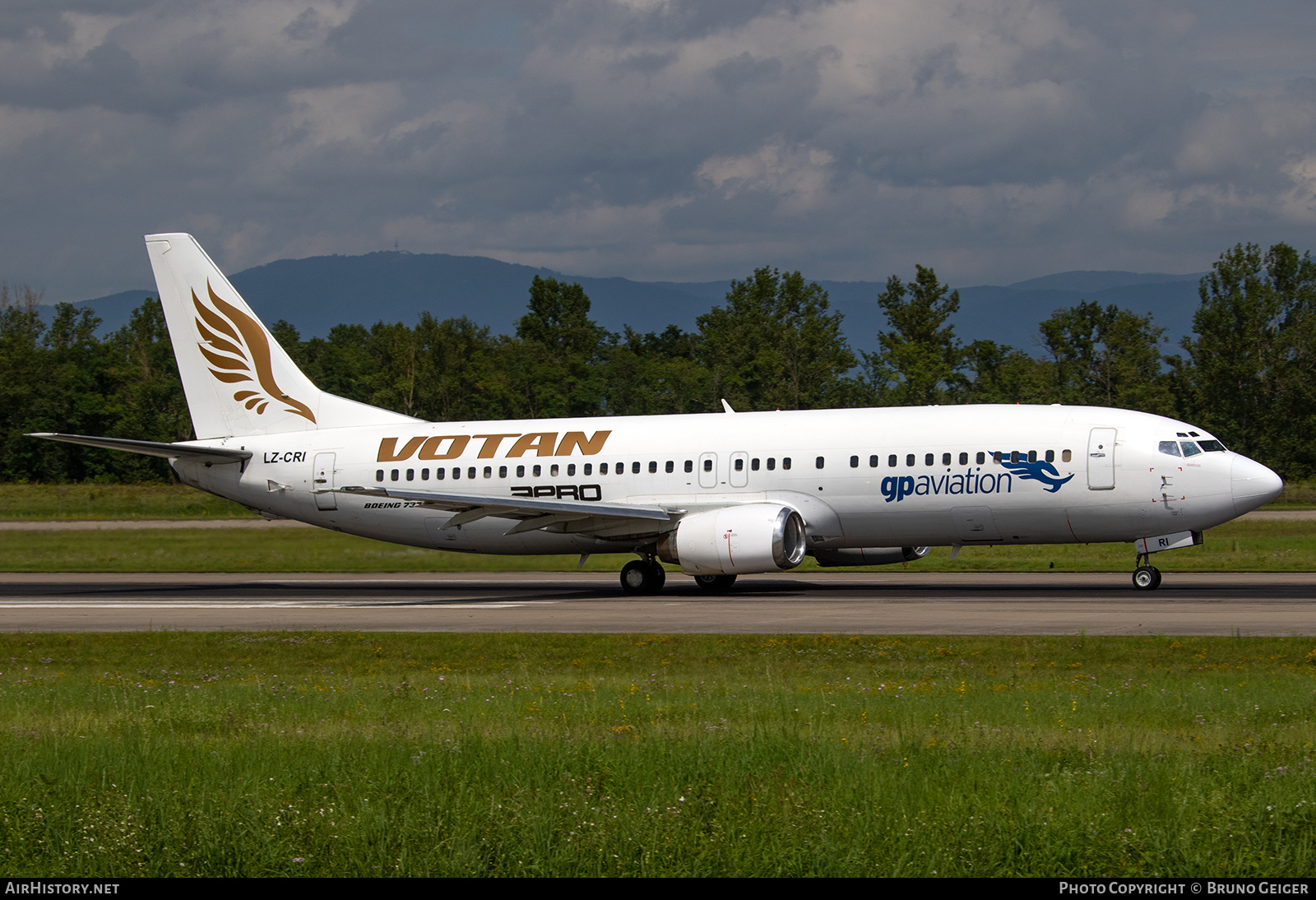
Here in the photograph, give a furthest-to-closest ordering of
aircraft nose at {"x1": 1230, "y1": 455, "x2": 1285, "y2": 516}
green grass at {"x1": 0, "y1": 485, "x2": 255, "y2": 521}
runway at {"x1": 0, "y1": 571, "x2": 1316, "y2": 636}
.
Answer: green grass at {"x1": 0, "y1": 485, "x2": 255, "y2": 521}
aircraft nose at {"x1": 1230, "y1": 455, "x2": 1285, "y2": 516}
runway at {"x1": 0, "y1": 571, "x2": 1316, "y2": 636}

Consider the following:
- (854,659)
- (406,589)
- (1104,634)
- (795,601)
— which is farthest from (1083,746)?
(406,589)

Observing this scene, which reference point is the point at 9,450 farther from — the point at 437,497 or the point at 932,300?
the point at 932,300

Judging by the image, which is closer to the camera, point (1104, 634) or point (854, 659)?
point (854, 659)

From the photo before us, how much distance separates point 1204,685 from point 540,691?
7587 mm

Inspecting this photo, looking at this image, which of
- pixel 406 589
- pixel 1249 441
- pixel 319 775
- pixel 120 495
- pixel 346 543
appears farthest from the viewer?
pixel 1249 441

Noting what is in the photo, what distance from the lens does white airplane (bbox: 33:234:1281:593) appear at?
28.6 meters

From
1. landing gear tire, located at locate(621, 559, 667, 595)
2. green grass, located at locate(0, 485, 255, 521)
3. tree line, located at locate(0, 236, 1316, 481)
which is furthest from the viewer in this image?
tree line, located at locate(0, 236, 1316, 481)

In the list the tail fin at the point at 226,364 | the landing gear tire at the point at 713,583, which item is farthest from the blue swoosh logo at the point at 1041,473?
the tail fin at the point at 226,364

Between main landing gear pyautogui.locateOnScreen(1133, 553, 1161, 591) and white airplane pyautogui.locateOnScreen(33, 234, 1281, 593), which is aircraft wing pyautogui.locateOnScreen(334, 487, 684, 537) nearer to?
white airplane pyautogui.locateOnScreen(33, 234, 1281, 593)

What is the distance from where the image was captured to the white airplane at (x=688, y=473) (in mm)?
28562

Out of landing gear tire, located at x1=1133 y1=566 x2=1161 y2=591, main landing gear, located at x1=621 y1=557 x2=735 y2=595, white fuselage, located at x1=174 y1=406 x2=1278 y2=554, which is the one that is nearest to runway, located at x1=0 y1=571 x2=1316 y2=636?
landing gear tire, located at x1=1133 y1=566 x2=1161 y2=591

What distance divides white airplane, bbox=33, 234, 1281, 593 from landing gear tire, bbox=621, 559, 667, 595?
0.04 metres

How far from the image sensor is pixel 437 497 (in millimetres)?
30172

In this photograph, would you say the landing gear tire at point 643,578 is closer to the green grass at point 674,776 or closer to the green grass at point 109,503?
the green grass at point 674,776
